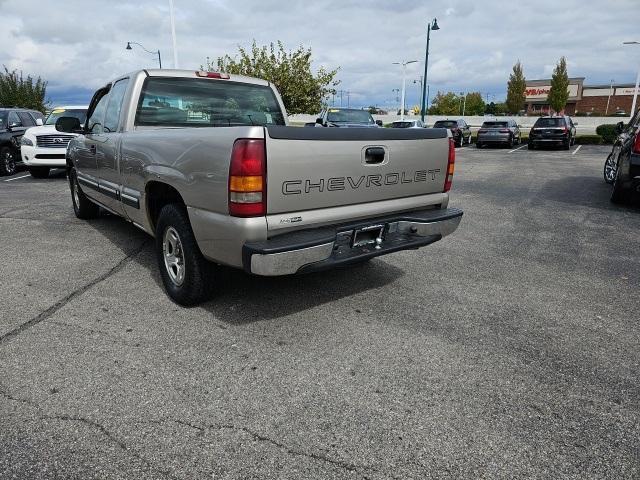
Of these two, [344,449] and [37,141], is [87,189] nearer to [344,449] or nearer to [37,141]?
[344,449]

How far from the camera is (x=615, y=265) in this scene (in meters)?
5.02

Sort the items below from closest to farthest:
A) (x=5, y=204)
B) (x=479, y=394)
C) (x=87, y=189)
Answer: (x=479, y=394)
(x=87, y=189)
(x=5, y=204)

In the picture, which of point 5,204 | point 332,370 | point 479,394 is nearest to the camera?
point 479,394

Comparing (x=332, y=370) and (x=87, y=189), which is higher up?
(x=87, y=189)

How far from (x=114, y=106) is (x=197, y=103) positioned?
0.99 m

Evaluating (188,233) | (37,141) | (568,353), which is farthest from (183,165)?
(37,141)

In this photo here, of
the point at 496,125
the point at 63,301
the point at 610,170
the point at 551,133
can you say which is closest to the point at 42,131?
the point at 63,301

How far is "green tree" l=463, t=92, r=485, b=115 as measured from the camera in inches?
4281

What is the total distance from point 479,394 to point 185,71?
13.2 feet

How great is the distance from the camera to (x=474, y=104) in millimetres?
111312

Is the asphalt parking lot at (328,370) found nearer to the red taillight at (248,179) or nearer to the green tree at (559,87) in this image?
the red taillight at (248,179)

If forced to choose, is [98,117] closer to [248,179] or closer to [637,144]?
[248,179]

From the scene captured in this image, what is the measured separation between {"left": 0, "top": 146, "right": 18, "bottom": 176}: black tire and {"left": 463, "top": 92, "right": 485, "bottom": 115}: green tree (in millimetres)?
107154

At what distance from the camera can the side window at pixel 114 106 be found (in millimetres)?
4742
